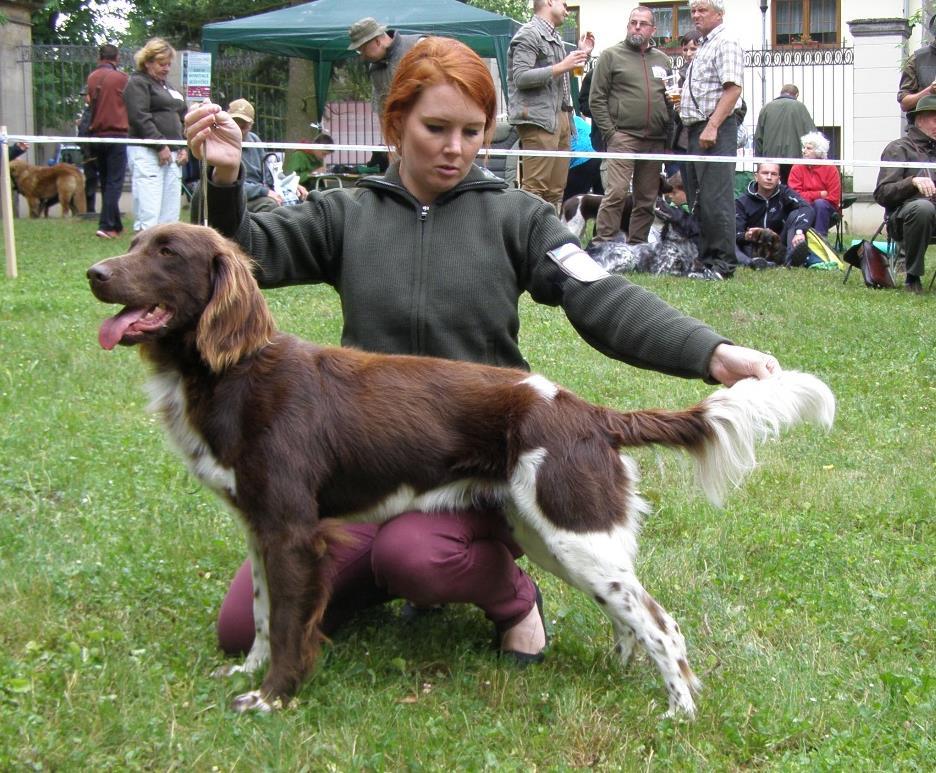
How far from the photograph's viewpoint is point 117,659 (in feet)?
10.3

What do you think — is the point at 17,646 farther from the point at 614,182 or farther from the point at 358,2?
the point at 358,2

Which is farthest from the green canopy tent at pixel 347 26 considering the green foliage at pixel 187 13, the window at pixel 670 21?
the window at pixel 670 21

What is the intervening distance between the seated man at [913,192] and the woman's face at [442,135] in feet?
23.0

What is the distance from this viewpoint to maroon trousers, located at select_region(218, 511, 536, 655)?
309 centimetres

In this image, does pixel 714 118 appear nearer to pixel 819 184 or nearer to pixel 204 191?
pixel 819 184

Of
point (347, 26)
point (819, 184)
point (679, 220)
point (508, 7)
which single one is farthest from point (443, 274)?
point (508, 7)

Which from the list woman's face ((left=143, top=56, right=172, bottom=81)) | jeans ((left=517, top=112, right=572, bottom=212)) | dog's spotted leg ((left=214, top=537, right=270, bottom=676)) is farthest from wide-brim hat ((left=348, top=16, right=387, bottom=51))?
dog's spotted leg ((left=214, top=537, right=270, bottom=676))

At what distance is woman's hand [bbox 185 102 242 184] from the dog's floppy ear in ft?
0.95

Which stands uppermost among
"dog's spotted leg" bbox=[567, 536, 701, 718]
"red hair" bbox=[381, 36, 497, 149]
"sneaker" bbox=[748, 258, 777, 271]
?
"red hair" bbox=[381, 36, 497, 149]

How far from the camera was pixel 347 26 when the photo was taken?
52.6ft

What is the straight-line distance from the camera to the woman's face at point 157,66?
1206 centimetres

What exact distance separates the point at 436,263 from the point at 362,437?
601 mm

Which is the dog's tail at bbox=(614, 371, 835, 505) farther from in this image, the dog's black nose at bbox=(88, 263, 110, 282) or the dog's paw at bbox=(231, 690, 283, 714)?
the dog's black nose at bbox=(88, 263, 110, 282)

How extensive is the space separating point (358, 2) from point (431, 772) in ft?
49.5
